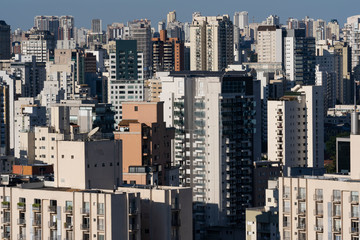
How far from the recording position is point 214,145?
209ft

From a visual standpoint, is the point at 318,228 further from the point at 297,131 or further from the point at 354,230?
the point at 297,131

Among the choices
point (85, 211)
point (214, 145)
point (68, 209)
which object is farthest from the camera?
point (214, 145)

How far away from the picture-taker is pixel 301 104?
7669cm

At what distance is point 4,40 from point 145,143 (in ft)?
403

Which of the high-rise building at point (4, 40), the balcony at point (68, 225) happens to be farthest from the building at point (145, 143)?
the high-rise building at point (4, 40)

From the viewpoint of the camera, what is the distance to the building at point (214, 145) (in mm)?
62719

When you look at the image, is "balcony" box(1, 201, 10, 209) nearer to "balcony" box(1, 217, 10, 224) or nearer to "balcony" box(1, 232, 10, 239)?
"balcony" box(1, 217, 10, 224)

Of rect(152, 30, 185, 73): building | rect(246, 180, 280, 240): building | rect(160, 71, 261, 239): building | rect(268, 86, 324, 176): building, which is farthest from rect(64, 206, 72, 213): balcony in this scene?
rect(152, 30, 185, 73): building

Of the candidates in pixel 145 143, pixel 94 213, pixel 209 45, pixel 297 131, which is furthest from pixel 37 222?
pixel 209 45

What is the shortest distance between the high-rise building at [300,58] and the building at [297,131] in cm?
6888

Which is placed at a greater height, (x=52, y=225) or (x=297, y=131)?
(x=297, y=131)

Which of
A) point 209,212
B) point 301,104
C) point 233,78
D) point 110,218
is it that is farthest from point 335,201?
point 301,104

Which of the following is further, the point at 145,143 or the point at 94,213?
the point at 145,143

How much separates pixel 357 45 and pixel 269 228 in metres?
133
